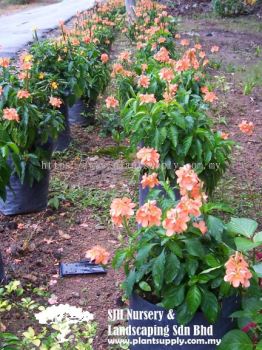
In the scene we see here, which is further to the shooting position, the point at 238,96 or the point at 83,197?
the point at 238,96

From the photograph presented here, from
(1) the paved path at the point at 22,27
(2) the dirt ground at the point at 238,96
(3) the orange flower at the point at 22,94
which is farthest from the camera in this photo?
(1) the paved path at the point at 22,27

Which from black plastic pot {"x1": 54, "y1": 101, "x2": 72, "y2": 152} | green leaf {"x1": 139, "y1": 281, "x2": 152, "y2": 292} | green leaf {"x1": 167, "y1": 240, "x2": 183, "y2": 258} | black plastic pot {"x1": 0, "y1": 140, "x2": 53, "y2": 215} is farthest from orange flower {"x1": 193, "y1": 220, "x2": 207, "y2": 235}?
black plastic pot {"x1": 54, "y1": 101, "x2": 72, "y2": 152}

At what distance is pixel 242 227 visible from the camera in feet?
A: 7.59

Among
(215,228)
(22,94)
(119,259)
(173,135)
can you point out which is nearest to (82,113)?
(22,94)

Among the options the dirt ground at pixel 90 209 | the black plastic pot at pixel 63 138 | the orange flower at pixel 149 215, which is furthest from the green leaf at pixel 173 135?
the black plastic pot at pixel 63 138

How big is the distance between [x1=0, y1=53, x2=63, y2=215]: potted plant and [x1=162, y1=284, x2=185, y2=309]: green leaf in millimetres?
1830

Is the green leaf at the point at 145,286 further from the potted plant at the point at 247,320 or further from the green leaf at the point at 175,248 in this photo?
the potted plant at the point at 247,320

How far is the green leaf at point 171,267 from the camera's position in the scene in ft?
6.39

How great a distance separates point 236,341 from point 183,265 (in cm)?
32

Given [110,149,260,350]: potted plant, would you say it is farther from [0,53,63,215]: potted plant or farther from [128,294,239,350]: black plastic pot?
[0,53,63,215]: potted plant

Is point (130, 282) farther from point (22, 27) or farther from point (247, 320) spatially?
point (22, 27)

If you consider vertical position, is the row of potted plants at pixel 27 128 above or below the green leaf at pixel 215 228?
below

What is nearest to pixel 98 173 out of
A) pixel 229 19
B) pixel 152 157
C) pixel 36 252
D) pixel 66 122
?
pixel 66 122

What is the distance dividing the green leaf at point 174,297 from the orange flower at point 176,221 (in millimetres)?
267
